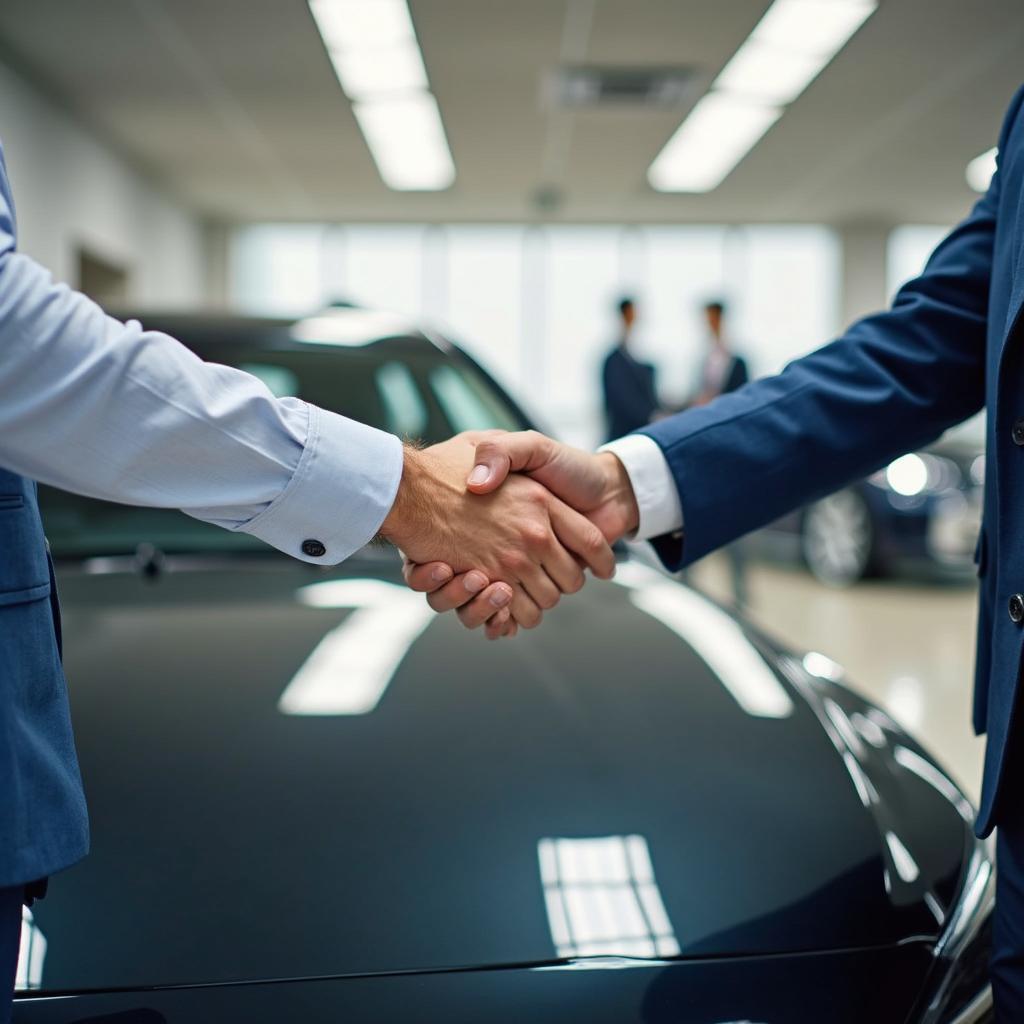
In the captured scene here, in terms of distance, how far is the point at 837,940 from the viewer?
0.89m

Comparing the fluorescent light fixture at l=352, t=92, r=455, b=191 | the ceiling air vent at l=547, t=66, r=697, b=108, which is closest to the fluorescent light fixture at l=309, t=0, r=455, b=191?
the fluorescent light fixture at l=352, t=92, r=455, b=191

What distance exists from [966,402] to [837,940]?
63 centimetres

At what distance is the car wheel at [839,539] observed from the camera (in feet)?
17.6

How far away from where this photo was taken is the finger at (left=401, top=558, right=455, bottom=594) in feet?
3.78

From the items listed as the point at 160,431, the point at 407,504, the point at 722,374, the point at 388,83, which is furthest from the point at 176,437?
the point at 388,83

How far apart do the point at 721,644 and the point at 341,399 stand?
0.77m

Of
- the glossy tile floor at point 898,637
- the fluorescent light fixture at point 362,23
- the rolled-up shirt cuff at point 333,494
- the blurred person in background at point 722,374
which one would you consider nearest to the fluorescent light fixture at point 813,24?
the blurred person in background at point 722,374

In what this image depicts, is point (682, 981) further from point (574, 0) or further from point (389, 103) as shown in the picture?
point (389, 103)

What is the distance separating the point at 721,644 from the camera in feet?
4.44

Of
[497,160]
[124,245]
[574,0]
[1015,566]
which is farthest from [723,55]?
[1015,566]

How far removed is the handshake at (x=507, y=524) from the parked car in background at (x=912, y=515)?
158 inches

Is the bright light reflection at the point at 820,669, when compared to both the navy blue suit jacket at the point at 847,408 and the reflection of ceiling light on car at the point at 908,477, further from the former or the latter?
the reflection of ceiling light on car at the point at 908,477

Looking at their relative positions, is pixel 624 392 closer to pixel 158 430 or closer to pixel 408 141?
pixel 408 141

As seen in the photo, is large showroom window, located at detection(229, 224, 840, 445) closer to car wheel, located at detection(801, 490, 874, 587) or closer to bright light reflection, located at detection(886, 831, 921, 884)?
car wheel, located at detection(801, 490, 874, 587)
